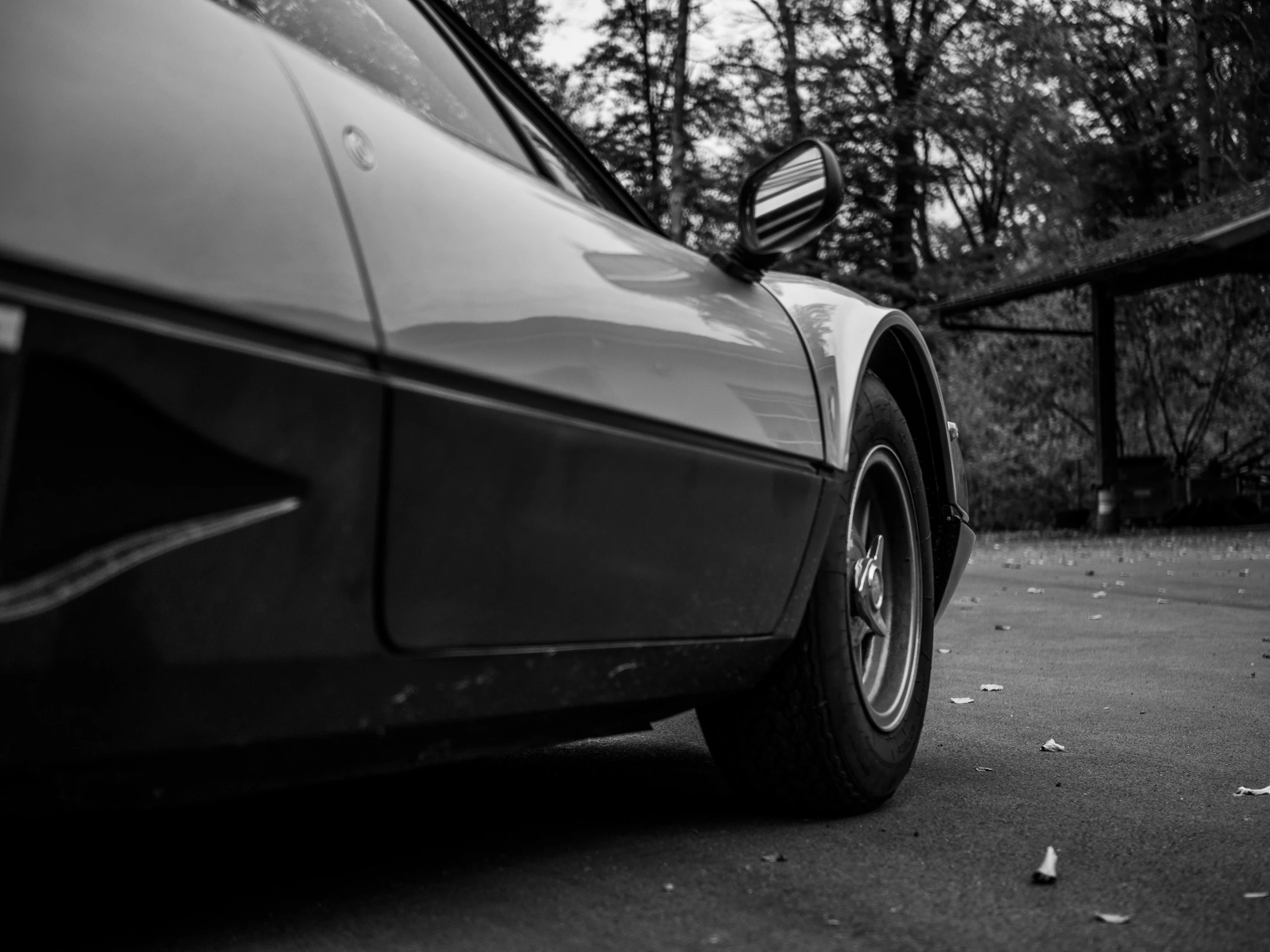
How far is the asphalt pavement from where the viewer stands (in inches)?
71.6

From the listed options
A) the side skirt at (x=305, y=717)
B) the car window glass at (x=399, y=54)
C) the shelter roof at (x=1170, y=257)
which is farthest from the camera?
the shelter roof at (x=1170, y=257)

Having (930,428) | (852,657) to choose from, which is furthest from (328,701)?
(930,428)

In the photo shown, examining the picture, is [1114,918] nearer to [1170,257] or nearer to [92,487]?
[92,487]

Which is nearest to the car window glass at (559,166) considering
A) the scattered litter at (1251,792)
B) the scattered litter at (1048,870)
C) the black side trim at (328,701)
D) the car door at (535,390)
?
the car door at (535,390)

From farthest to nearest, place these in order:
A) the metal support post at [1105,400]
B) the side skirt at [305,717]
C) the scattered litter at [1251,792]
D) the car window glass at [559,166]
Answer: the metal support post at [1105,400] < the scattered litter at [1251,792] < the car window glass at [559,166] < the side skirt at [305,717]

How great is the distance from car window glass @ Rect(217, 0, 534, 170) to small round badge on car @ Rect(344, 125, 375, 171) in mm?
250

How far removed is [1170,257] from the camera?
15789 mm

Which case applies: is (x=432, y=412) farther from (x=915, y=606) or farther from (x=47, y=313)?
(x=915, y=606)

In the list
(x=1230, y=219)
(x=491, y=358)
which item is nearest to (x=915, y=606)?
(x=491, y=358)

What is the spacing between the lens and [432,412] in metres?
1.47

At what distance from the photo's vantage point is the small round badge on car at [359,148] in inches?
58.5

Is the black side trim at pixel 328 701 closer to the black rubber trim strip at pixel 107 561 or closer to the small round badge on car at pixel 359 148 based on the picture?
the black rubber trim strip at pixel 107 561

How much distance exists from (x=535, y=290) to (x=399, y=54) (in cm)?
55


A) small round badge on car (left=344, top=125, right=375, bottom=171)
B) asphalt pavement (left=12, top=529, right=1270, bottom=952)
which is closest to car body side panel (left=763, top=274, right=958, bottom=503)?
asphalt pavement (left=12, top=529, right=1270, bottom=952)
